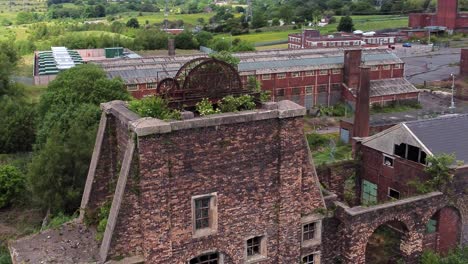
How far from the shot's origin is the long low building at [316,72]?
48.5m

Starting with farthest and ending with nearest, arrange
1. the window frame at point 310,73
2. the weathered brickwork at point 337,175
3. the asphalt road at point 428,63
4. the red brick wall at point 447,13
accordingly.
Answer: the red brick wall at point 447,13 < the asphalt road at point 428,63 < the window frame at point 310,73 < the weathered brickwork at point 337,175

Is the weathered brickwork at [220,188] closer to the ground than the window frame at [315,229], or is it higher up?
higher up

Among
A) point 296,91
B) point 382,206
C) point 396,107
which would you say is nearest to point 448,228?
point 382,206

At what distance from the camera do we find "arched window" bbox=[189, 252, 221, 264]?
1543 cm

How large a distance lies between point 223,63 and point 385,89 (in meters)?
39.5

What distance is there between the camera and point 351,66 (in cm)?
5094

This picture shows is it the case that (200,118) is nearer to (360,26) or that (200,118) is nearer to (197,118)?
(197,118)

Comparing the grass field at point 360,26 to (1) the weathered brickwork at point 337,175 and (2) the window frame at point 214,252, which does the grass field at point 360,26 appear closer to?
(1) the weathered brickwork at point 337,175

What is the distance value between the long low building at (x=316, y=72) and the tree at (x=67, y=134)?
444 inches

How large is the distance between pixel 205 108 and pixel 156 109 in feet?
4.82

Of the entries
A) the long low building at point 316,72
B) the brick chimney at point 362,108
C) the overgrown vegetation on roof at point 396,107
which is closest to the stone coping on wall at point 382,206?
the brick chimney at point 362,108

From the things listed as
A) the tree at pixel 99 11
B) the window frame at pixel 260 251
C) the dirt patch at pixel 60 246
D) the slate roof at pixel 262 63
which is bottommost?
the window frame at pixel 260 251

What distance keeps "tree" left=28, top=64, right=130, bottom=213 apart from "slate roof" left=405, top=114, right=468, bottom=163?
16.3 metres

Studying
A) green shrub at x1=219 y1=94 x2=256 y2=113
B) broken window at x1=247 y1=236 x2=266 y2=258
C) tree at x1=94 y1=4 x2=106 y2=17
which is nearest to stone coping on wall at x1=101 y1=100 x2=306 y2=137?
green shrub at x1=219 y1=94 x2=256 y2=113
